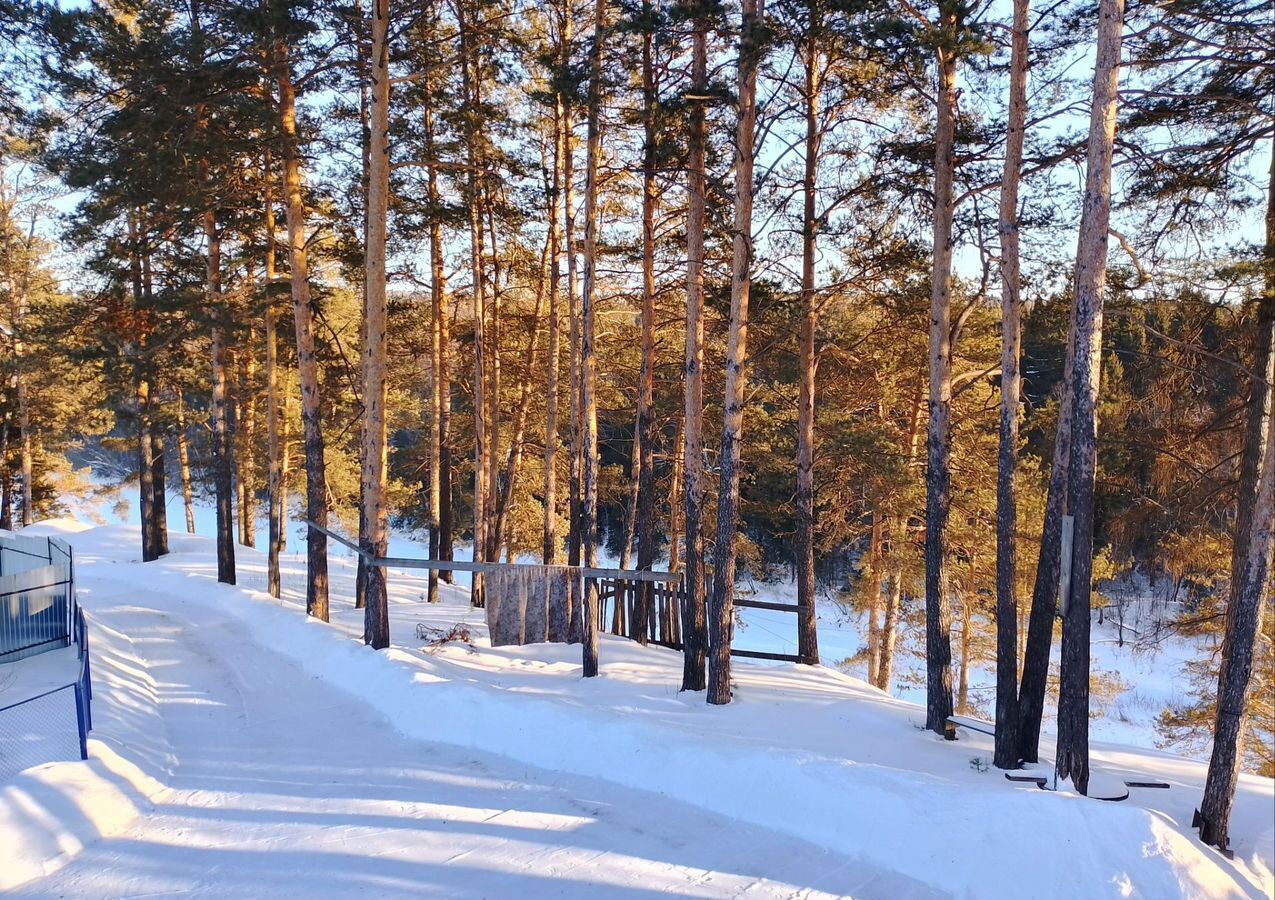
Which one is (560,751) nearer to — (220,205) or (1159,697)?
(220,205)

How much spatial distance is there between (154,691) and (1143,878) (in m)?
10.6

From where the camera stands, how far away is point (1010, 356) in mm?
8039

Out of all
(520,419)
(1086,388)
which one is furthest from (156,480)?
(1086,388)

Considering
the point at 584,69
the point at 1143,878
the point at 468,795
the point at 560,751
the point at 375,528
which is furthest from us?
the point at 375,528

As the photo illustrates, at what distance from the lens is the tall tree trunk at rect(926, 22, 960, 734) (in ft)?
28.6

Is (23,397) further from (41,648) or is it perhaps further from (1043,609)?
(1043,609)

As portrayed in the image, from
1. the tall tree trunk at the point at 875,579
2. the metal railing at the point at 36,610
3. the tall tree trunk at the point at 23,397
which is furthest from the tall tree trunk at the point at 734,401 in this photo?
the tall tree trunk at the point at 23,397

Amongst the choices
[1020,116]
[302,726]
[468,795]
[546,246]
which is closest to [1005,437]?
[1020,116]

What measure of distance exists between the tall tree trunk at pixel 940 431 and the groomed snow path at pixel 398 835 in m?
3.45

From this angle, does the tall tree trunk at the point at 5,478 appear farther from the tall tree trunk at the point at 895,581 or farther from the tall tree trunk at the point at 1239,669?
the tall tree trunk at the point at 1239,669

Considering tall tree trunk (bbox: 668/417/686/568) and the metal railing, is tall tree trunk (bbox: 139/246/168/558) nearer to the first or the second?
the metal railing

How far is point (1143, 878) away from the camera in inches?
205

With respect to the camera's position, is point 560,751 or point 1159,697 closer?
point 560,751

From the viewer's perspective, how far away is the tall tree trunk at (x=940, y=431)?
28.6ft
